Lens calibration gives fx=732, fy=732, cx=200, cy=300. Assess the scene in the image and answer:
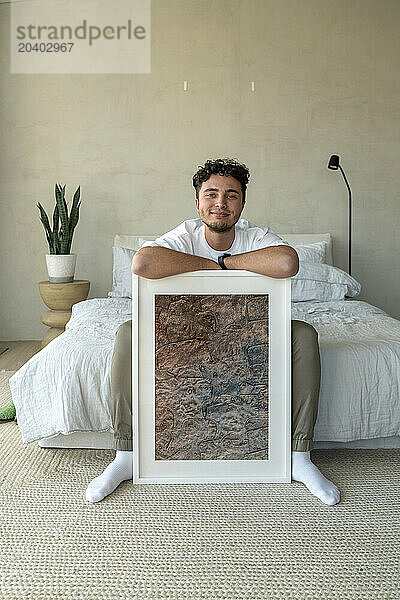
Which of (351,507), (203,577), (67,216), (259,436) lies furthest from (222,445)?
(67,216)

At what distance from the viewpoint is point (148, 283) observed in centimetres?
250

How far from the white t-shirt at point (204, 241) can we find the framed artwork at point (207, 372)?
258 mm

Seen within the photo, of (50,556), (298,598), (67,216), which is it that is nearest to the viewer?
(298,598)

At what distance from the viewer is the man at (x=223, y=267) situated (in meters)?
2.47

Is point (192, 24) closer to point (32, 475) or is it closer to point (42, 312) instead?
point (42, 312)

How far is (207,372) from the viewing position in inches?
99.0

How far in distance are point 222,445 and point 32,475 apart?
0.71 meters

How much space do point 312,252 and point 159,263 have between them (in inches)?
89.6

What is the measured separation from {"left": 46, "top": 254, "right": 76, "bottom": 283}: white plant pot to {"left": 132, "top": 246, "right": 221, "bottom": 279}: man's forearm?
2391 millimetres

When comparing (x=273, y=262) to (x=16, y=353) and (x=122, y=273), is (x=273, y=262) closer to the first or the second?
(x=122, y=273)

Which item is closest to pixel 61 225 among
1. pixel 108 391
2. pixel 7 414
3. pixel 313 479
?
pixel 7 414

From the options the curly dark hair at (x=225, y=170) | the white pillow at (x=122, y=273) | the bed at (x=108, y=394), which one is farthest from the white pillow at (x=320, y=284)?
the curly dark hair at (x=225, y=170)

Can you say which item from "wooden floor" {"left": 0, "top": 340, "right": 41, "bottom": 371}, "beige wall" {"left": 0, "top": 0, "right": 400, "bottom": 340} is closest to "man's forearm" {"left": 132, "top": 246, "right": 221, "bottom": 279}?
"wooden floor" {"left": 0, "top": 340, "right": 41, "bottom": 371}

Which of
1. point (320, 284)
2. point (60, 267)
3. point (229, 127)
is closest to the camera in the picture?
A: point (320, 284)
